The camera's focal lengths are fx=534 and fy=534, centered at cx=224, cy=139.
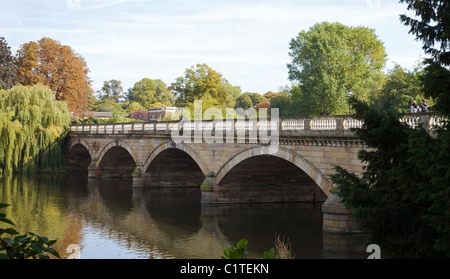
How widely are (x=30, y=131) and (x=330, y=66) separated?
2762 cm

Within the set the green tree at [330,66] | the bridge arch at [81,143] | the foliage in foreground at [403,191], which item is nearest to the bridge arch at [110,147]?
the bridge arch at [81,143]

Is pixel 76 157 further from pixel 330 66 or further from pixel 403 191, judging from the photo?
pixel 403 191

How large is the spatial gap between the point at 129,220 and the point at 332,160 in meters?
10.6

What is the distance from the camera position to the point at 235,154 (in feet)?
89.5

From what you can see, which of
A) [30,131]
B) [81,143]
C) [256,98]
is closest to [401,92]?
[81,143]

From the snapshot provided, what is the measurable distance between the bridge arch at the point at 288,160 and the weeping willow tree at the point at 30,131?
2118 centimetres

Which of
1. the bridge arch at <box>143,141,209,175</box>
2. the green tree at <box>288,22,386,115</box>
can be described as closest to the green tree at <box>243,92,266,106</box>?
the green tree at <box>288,22,386,115</box>

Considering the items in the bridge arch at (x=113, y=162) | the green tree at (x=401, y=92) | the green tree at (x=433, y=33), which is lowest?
the bridge arch at (x=113, y=162)

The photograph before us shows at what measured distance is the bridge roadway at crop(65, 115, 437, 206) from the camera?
2088 cm

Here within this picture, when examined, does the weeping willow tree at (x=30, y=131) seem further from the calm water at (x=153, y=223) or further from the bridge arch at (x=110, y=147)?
the calm water at (x=153, y=223)

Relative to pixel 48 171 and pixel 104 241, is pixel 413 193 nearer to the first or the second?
pixel 104 241

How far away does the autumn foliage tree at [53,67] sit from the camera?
63.3 m
